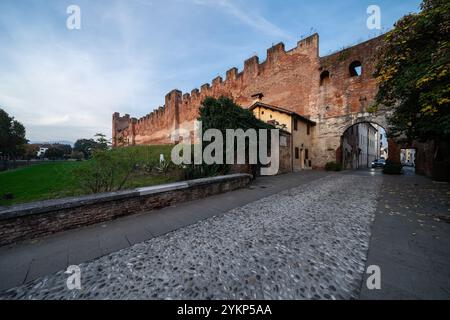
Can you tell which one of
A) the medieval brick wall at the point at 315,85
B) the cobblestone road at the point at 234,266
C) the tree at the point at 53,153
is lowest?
the cobblestone road at the point at 234,266

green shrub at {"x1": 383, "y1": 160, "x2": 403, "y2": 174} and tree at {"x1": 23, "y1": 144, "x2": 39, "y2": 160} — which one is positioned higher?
tree at {"x1": 23, "y1": 144, "x2": 39, "y2": 160}

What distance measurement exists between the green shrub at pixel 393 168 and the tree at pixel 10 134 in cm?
4205

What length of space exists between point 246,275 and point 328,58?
20.4 meters

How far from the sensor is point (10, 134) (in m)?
25.2

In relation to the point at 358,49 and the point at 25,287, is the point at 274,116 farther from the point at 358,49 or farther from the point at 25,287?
the point at 25,287

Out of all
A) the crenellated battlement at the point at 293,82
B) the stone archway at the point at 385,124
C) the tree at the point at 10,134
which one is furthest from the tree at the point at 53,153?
the stone archway at the point at 385,124

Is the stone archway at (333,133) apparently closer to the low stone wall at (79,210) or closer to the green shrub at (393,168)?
the green shrub at (393,168)

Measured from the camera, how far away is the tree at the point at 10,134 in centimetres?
2356

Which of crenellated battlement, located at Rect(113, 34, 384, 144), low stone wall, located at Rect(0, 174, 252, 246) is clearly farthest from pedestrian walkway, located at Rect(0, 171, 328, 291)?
crenellated battlement, located at Rect(113, 34, 384, 144)

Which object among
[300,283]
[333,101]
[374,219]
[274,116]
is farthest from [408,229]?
[333,101]

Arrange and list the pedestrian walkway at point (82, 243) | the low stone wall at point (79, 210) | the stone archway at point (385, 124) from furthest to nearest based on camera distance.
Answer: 1. the stone archway at point (385, 124)
2. the low stone wall at point (79, 210)
3. the pedestrian walkway at point (82, 243)

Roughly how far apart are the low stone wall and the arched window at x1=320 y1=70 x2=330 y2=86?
17.6 m

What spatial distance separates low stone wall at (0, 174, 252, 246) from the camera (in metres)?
2.92

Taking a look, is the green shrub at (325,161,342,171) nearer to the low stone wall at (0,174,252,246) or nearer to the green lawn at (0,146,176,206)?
the green lawn at (0,146,176,206)
